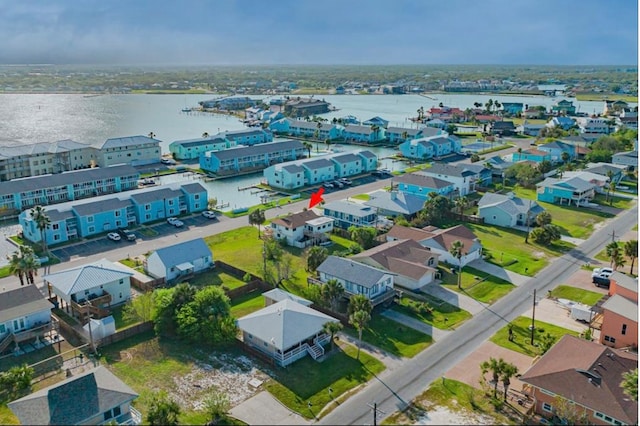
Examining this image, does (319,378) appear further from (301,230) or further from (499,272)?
(301,230)

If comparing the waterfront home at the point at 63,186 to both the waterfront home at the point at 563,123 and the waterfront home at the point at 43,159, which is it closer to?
the waterfront home at the point at 43,159

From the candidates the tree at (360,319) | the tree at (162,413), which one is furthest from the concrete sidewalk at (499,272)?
the tree at (162,413)

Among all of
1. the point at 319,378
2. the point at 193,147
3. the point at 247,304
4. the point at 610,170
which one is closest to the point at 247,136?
the point at 193,147

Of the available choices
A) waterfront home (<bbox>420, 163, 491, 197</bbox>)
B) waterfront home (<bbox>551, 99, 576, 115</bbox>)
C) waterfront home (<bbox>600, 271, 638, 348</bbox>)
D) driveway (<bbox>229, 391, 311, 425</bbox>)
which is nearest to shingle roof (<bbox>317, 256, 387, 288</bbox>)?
driveway (<bbox>229, 391, 311, 425</bbox>)

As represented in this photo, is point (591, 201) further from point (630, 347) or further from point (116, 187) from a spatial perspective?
point (116, 187)

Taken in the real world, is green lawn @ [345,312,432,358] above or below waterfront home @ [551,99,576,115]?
below

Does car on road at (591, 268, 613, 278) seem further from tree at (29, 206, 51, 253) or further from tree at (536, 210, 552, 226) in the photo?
tree at (29, 206, 51, 253)

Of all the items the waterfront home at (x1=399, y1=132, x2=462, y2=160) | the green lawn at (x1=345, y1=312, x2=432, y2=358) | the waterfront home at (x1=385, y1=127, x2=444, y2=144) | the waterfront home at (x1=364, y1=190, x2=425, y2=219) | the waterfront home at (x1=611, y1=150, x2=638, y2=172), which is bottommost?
the green lawn at (x1=345, y1=312, x2=432, y2=358)
